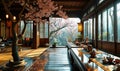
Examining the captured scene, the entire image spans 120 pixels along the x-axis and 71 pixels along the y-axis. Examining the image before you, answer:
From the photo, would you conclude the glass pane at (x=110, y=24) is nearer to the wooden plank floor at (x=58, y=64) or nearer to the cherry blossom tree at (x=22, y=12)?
the wooden plank floor at (x=58, y=64)

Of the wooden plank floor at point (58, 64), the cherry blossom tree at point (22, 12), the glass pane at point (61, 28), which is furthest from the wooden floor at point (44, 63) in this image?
the glass pane at point (61, 28)

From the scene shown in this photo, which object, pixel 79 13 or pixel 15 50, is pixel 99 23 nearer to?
pixel 15 50

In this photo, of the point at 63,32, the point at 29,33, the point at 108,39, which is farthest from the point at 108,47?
the point at 63,32

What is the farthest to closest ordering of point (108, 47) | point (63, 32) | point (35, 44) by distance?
point (63, 32) → point (35, 44) → point (108, 47)

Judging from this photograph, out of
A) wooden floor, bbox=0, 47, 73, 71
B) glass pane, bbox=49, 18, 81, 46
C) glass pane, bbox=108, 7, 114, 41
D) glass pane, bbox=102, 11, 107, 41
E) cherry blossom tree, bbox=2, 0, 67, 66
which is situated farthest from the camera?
glass pane, bbox=49, 18, 81, 46

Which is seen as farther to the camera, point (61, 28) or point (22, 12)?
point (61, 28)

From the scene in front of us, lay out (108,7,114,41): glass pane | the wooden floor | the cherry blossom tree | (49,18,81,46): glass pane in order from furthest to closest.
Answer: (49,18,81,46): glass pane, (108,7,114,41): glass pane, the cherry blossom tree, the wooden floor

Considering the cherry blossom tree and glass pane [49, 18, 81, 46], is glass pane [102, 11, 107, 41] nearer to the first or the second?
the cherry blossom tree

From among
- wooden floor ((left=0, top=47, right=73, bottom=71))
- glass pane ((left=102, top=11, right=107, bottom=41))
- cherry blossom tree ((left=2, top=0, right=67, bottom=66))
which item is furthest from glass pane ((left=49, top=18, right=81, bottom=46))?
cherry blossom tree ((left=2, top=0, right=67, bottom=66))

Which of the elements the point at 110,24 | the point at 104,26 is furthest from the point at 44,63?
the point at 104,26

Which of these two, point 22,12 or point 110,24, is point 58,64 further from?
point 110,24

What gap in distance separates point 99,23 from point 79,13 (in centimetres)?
626

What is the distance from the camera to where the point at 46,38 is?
15.1 metres

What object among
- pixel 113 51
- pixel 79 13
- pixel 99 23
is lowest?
pixel 113 51
